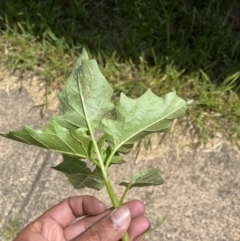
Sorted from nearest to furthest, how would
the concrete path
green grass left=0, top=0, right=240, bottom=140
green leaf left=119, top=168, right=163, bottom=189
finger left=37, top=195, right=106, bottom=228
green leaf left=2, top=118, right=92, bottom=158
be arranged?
green leaf left=2, top=118, right=92, bottom=158 < green leaf left=119, top=168, right=163, bottom=189 < finger left=37, top=195, right=106, bottom=228 < the concrete path < green grass left=0, top=0, right=240, bottom=140

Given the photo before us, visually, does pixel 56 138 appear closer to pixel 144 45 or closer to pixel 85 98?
pixel 85 98

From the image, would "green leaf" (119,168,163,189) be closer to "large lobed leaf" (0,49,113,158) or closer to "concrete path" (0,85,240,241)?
"large lobed leaf" (0,49,113,158)

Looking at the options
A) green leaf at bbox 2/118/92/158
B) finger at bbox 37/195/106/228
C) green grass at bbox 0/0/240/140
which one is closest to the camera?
green leaf at bbox 2/118/92/158

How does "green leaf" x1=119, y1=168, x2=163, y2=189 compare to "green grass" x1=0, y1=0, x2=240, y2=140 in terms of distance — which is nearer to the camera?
"green leaf" x1=119, y1=168, x2=163, y2=189

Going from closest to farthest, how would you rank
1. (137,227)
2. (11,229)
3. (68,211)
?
(137,227) < (68,211) < (11,229)

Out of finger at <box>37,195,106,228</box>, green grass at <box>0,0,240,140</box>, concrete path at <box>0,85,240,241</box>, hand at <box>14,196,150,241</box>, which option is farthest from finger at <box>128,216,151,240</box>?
green grass at <box>0,0,240,140</box>

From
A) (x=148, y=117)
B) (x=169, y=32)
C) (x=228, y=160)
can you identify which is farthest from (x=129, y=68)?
(x=148, y=117)

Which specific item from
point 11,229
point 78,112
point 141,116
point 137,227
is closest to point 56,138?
point 78,112

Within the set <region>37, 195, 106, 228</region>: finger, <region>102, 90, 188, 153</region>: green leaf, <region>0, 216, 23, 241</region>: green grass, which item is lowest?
<region>0, 216, 23, 241</region>: green grass
